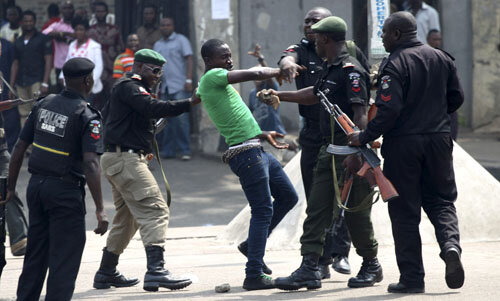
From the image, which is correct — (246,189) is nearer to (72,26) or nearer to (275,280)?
(275,280)

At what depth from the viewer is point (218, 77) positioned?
6.51 metres

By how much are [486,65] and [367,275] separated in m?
8.43

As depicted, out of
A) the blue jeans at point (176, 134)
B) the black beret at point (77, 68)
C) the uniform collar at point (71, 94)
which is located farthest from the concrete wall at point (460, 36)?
the uniform collar at point (71, 94)

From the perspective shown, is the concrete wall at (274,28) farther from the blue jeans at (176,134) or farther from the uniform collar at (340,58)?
the uniform collar at (340,58)

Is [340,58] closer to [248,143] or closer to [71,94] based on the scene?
[248,143]

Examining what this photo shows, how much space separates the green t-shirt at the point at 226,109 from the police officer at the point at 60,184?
2.98ft

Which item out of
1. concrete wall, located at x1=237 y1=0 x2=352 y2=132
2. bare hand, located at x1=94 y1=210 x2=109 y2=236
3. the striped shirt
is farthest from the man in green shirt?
concrete wall, located at x1=237 y1=0 x2=352 y2=132

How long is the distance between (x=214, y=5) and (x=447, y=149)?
842cm

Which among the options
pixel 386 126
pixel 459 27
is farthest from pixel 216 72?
pixel 459 27

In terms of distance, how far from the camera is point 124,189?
681 cm

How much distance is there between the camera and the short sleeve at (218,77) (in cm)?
650

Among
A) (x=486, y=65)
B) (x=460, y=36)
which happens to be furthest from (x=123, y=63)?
(x=486, y=65)

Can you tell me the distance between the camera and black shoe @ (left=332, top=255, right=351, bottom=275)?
7098mm

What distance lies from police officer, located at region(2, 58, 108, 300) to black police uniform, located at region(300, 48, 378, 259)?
4.79 feet
